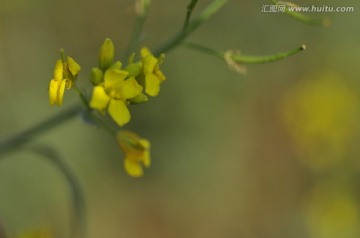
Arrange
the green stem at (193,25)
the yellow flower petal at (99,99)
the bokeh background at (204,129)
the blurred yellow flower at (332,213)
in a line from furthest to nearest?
the bokeh background at (204,129), the blurred yellow flower at (332,213), the green stem at (193,25), the yellow flower petal at (99,99)

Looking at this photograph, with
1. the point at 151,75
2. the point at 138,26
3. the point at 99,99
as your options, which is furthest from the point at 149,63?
the point at 138,26

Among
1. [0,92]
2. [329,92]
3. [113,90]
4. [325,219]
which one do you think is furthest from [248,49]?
[113,90]

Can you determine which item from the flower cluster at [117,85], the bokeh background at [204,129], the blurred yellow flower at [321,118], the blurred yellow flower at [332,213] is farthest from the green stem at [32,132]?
the blurred yellow flower at [321,118]

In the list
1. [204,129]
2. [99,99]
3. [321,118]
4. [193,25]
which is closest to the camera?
[99,99]

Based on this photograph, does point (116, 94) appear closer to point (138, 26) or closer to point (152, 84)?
point (152, 84)

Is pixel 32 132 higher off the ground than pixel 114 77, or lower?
lower

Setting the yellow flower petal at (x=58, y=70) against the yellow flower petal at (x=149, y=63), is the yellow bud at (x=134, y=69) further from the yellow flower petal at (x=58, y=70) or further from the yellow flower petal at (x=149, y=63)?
the yellow flower petal at (x=58, y=70)

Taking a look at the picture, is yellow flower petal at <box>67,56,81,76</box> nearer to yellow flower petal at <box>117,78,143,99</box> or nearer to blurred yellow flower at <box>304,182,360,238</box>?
yellow flower petal at <box>117,78,143,99</box>
